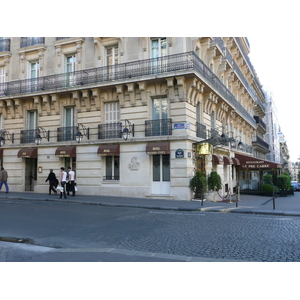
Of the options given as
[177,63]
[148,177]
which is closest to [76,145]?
[148,177]

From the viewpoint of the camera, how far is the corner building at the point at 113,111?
53.8 feet

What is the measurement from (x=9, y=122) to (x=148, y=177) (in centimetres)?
1162

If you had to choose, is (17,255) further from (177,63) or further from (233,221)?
(177,63)

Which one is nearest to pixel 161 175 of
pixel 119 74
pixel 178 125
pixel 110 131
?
pixel 178 125

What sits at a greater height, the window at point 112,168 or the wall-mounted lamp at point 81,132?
the wall-mounted lamp at point 81,132

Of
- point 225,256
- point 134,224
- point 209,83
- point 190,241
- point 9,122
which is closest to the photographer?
point 225,256

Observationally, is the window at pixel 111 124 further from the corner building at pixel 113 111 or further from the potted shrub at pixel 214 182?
the potted shrub at pixel 214 182

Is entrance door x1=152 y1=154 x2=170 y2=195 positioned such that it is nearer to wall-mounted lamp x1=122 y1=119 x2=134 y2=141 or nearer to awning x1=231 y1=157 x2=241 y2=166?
wall-mounted lamp x1=122 y1=119 x2=134 y2=141

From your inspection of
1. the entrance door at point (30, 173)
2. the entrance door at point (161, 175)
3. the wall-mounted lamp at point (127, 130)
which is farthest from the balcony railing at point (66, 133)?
the entrance door at point (161, 175)

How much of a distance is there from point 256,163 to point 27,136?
55.9 ft

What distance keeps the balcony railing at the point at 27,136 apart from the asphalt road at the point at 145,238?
34.9 ft

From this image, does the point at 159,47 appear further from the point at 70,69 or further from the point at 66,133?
the point at 66,133

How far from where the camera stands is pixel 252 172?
25.7m

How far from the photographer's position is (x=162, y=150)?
15.9 meters
